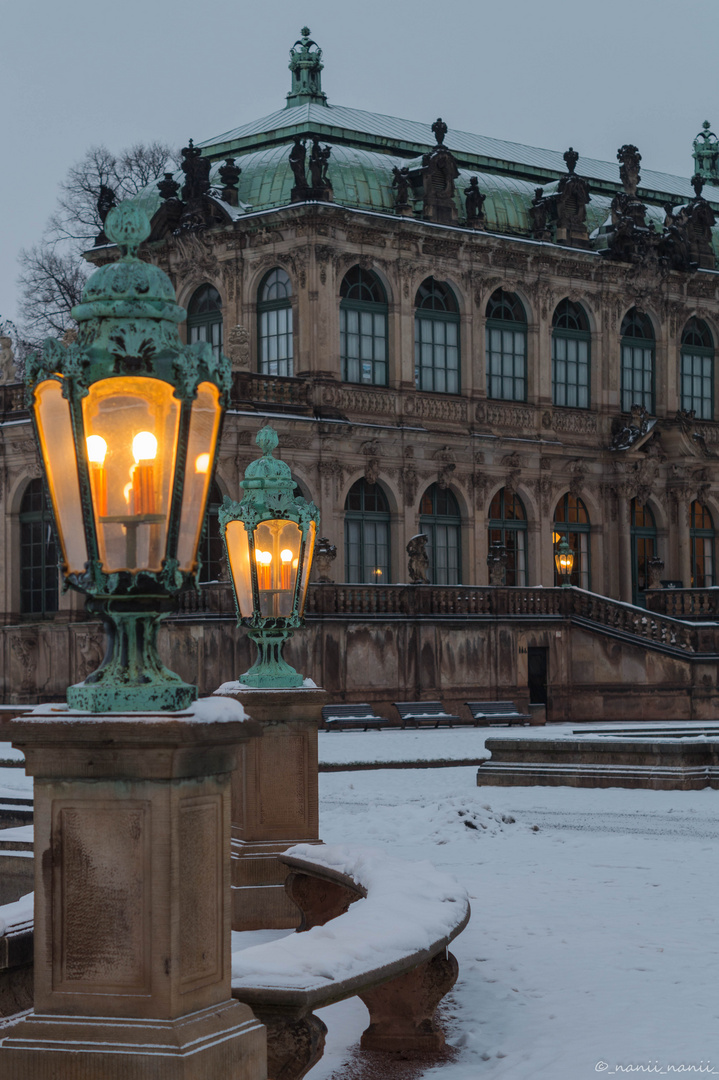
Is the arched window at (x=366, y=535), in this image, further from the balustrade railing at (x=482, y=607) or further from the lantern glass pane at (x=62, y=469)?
the lantern glass pane at (x=62, y=469)

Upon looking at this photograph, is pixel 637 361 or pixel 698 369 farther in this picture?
pixel 698 369

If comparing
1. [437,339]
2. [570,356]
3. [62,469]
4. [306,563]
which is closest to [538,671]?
[437,339]

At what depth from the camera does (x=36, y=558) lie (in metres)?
37.1

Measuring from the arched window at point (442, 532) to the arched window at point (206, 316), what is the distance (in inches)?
264

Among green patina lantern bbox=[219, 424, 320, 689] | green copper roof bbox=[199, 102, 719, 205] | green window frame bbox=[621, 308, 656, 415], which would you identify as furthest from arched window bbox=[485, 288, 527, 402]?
green patina lantern bbox=[219, 424, 320, 689]

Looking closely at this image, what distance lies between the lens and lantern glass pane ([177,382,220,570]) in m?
6.04

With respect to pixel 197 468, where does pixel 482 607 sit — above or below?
above

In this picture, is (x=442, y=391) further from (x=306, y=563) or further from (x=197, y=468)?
(x=197, y=468)

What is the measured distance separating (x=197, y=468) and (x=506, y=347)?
37.9 meters

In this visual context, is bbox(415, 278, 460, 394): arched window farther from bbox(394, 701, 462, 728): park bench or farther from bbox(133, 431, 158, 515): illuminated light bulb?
bbox(133, 431, 158, 515): illuminated light bulb

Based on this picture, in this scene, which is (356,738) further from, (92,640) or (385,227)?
(385,227)

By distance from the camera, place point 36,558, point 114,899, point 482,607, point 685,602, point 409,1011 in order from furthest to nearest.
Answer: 1. point 685,602
2. point 36,558
3. point 482,607
4. point 409,1011
5. point 114,899

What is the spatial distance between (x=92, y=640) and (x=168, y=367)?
29.5 m

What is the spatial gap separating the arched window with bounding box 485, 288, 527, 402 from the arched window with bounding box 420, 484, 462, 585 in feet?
10.6
